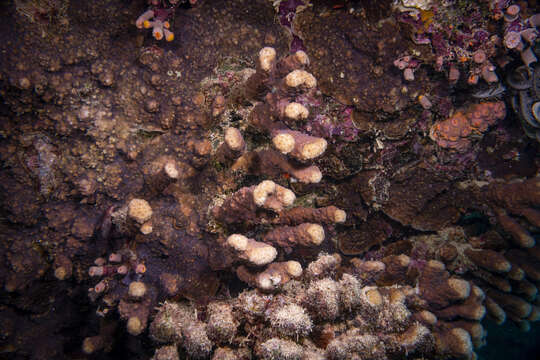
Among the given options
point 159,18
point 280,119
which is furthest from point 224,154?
point 159,18

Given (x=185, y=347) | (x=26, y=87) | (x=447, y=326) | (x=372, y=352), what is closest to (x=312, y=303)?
(x=372, y=352)

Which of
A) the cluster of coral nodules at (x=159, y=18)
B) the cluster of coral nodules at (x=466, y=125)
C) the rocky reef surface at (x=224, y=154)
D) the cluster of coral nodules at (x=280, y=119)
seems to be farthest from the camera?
the cluster of coral nodules at (x=466, y=125)

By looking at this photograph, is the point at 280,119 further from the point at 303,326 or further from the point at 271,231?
the point at 303,326

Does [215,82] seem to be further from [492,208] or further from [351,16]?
[492,208]

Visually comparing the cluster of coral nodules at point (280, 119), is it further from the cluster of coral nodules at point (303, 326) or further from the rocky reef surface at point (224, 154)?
the cluster of coral nodules at point (303, 326)

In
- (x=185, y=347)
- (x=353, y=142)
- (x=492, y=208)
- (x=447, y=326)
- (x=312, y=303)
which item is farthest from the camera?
(x=492, y=208)

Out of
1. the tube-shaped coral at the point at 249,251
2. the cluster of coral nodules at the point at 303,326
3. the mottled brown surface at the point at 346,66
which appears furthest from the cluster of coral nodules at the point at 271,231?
the mottled brown surface at the point at 346,66
